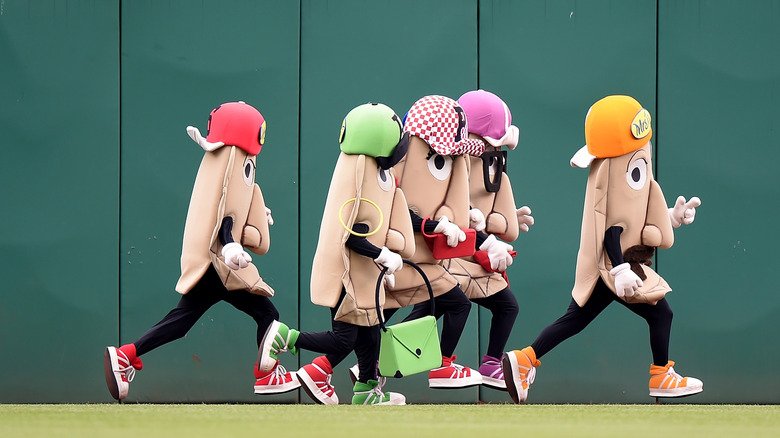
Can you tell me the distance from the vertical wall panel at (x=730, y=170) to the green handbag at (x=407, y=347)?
3.15 m

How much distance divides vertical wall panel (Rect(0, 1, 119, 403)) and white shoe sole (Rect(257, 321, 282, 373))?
265 centimetres

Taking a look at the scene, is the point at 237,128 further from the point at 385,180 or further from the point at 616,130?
the point at 616,130

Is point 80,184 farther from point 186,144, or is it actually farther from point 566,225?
point 566,225

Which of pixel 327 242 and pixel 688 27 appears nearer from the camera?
pixel 327 242

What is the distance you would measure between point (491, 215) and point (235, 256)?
1.82m

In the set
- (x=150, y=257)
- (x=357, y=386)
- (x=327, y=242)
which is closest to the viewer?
(x=327, y=242)

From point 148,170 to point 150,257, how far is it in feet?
2.21

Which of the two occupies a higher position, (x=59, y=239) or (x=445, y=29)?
(x=445, y=29)

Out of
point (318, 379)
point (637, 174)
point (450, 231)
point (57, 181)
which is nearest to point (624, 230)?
point (637, 174)

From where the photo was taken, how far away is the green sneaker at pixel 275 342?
6.40 meters

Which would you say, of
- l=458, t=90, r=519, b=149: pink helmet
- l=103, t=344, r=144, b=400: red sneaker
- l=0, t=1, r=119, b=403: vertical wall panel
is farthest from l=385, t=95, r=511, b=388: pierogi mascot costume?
l=0, t=1, r=119, b=403: vertical wall panel

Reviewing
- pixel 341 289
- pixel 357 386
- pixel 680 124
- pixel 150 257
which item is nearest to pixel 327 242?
pixel 341 289

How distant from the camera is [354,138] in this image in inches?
255

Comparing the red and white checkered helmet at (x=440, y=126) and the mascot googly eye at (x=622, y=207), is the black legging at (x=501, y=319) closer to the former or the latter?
the mascot googly eye at (x=622, y=207)
